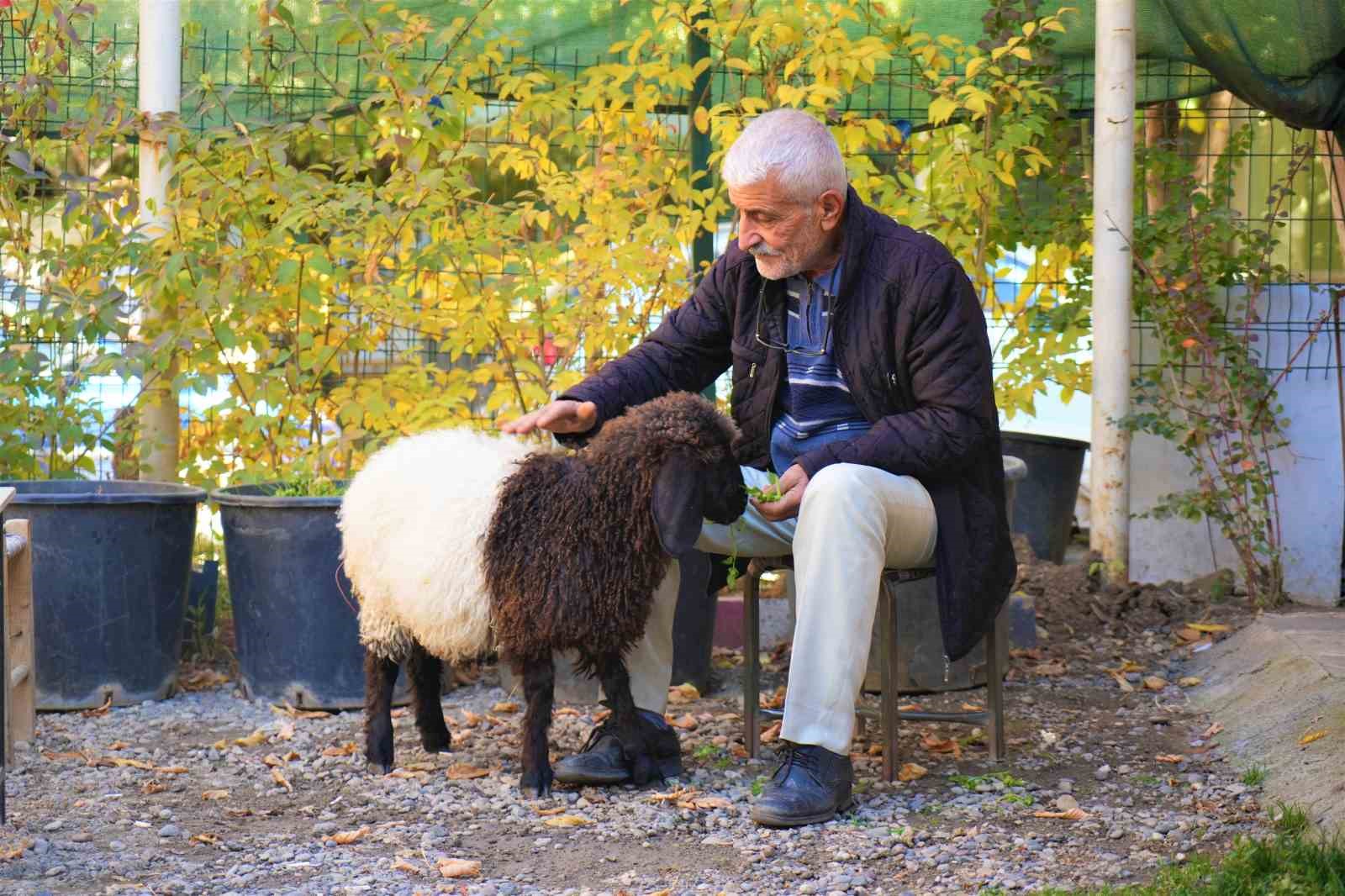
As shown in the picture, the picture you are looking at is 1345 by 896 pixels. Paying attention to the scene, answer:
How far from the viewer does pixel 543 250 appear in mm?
5742

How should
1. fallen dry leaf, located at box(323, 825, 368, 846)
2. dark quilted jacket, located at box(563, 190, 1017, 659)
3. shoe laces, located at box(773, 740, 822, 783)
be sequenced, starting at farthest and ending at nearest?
dark quilted jacket, located at box(563, 190, 1017, 659) < shoe laces, located at box(773, 740, 822, 783) < fallen dry leaf, located at box(323, 825, 368, 846)

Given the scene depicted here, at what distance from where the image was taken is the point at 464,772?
4387mm

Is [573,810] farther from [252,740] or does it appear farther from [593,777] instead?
[252,740]

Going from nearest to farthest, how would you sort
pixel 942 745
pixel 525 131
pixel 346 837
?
pixel 346 837 < pixel 942 745 < pixel 525 131

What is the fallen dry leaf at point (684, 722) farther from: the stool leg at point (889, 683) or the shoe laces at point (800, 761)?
the shoe laces at point (800, 761)

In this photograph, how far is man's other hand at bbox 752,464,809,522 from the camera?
13.1 feet

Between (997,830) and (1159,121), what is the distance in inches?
169

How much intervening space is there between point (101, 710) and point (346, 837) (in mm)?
1868

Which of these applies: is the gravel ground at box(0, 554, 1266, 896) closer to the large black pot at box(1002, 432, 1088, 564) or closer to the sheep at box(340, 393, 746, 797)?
the sheep at box(340, 393, 746, 797)

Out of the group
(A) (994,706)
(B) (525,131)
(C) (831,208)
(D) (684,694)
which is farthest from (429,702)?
(B) (525,131)

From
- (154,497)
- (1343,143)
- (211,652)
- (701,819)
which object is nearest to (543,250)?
(154,497)

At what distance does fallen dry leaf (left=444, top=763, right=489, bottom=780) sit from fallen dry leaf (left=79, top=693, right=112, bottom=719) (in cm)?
156

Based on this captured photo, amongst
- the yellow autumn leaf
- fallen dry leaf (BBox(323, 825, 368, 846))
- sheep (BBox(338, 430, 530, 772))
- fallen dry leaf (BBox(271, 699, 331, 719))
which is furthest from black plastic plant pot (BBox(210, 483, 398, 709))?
the yellow autumn leaf

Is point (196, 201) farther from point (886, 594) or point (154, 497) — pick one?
point (886, 594)
